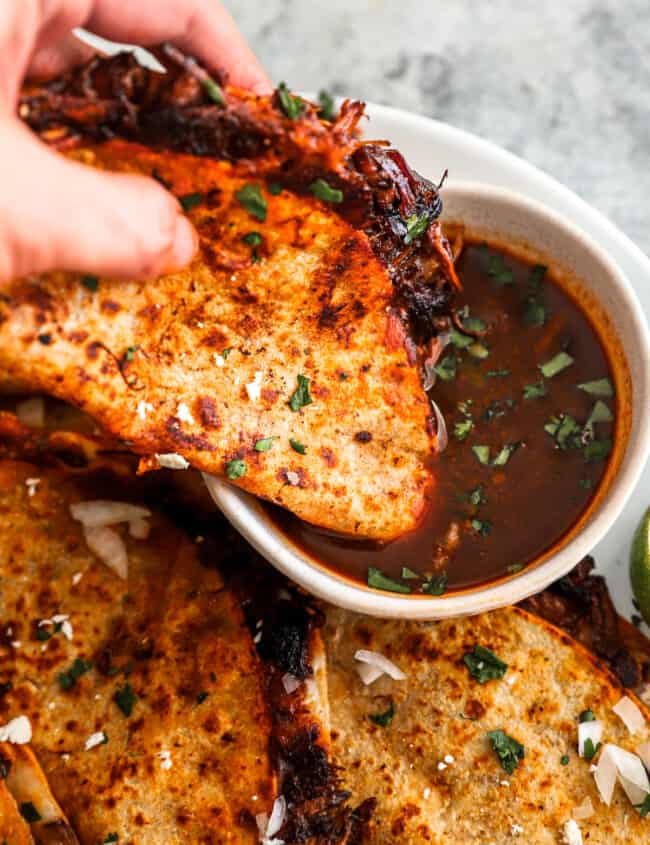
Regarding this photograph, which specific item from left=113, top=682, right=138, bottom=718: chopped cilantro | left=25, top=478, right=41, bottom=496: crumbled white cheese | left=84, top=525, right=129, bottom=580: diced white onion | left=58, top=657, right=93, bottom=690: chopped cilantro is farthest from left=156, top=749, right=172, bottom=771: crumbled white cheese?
left=25, top=478, right=41, bottom=496: crumbled white cheese

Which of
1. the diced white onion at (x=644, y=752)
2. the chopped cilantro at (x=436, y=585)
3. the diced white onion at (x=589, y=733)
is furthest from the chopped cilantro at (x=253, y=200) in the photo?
the diced white onion at (x=644, y=752)

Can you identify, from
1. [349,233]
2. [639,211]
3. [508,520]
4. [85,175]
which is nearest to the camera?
[85,175]

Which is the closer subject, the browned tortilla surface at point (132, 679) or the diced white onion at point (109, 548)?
the browned tortilla surface at point (132, 679)

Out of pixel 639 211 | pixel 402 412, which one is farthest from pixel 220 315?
pixel 639 211

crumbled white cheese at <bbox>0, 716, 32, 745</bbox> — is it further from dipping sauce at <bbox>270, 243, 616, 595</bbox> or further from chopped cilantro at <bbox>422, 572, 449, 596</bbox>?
chopped cilantro at <bbox>422, 572, 449, 596</bbox>

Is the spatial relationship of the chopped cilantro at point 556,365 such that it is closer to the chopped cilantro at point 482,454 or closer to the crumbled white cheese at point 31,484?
the chopped cilantro at point 482,454

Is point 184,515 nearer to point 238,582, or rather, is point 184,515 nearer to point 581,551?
point 238,582
